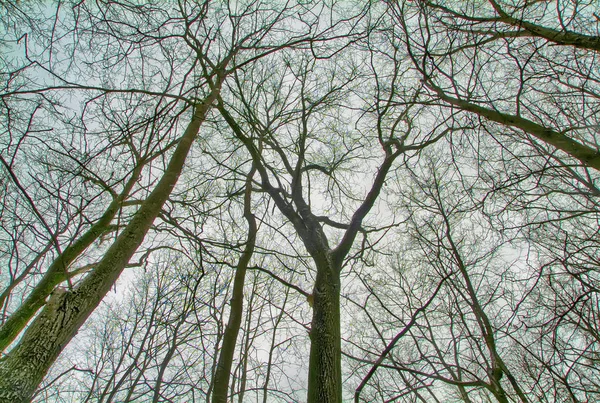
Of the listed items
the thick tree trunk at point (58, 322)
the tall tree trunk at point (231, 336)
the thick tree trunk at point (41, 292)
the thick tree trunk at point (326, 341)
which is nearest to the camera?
the thick tree trunk at point (58, 322)

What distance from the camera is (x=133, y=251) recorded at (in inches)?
96.8

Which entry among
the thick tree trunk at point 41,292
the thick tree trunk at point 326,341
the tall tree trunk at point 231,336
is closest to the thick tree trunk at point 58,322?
the tall tree trunk at point 231,336

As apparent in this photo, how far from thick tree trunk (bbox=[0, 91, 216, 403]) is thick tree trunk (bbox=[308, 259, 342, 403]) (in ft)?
5.25

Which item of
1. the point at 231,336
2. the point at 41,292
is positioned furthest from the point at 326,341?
the point at 41,292

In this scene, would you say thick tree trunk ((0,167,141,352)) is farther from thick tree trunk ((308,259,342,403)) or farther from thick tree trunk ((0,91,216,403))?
thick tree trunk ((308,259,342,403))

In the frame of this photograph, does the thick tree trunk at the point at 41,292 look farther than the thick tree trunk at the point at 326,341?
Yes

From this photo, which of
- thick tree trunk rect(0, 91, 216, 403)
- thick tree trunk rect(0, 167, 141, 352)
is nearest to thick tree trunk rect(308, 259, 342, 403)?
thick tree trunk rect(0, 91, 216, 403)

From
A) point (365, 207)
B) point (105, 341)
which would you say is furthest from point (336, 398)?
point (105, 341)

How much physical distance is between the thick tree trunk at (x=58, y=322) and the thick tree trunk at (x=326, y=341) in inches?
63.0

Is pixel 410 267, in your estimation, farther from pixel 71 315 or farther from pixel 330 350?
pixel 71 315

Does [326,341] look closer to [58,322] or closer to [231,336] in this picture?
[231,336]

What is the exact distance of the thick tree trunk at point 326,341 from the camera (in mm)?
2201

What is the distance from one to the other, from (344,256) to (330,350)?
3.02 ft

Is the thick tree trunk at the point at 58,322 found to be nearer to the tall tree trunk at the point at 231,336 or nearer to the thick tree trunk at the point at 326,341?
the tall tree trunk at the point at 231,336
